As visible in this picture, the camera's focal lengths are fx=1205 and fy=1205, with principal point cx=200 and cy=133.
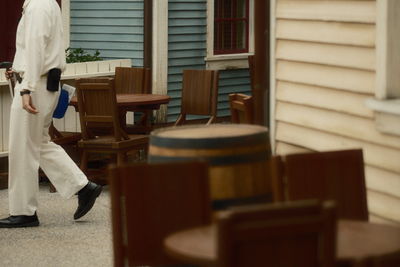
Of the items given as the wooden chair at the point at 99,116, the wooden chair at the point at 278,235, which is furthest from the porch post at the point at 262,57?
the wooden chair at the point at 278,235

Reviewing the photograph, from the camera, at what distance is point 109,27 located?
1526cm

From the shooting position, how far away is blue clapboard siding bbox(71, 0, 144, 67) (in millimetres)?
15016

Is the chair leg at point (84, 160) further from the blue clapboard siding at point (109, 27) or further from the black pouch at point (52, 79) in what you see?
the blue clapboard siding at point (109, 27)

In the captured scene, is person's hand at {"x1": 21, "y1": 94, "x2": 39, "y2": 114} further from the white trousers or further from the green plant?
the green plant

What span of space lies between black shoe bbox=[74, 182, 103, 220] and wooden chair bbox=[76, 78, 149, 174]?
1.44 m

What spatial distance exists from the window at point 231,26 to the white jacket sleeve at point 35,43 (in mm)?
7639

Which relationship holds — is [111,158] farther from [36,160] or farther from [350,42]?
[350,42]

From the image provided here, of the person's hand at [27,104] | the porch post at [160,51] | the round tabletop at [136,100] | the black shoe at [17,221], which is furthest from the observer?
the porch post at [160,51]

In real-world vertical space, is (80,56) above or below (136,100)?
above

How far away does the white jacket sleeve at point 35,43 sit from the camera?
873cm

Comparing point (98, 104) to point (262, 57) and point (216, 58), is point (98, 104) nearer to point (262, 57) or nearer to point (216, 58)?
point (262, 57)

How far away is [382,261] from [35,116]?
5.21 meters

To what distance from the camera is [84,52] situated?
586 inches

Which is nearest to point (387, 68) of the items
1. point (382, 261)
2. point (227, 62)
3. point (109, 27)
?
point (382, 261)
